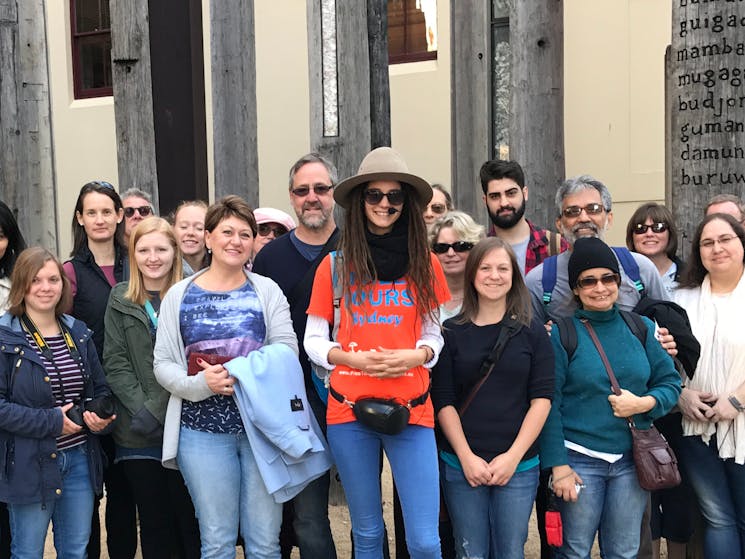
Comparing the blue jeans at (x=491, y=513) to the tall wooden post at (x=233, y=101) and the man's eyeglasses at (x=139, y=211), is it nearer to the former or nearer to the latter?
the man's eyeglasses at (x=139, y=211)

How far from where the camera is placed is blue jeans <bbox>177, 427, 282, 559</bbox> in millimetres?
4129

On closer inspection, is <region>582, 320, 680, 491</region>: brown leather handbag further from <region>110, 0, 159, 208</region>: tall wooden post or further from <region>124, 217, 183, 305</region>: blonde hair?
<region>110, 0, 159, 208</region>: tall wooden post

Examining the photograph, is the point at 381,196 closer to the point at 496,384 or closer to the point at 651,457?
the point at 496,384

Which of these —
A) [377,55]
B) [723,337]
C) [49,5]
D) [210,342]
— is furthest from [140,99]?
[49,5]

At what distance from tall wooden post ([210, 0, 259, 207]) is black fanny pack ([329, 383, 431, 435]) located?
3.49 meters

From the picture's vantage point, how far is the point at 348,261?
4.14 metres

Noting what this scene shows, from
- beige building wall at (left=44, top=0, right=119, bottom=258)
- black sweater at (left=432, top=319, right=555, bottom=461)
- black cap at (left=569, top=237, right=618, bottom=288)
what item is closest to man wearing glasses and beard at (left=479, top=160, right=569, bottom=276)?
black cap at (left=569, top=237, right=618, bottom=288)

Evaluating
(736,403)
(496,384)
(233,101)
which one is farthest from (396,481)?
(233,101)

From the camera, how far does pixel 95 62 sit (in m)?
13.5

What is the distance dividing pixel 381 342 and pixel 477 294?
0.57m

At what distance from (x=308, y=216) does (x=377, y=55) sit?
1495 millimetres

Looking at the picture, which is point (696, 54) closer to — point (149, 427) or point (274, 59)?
point (149, 427)

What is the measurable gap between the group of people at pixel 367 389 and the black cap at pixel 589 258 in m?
0.01

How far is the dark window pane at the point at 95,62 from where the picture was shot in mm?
13477
